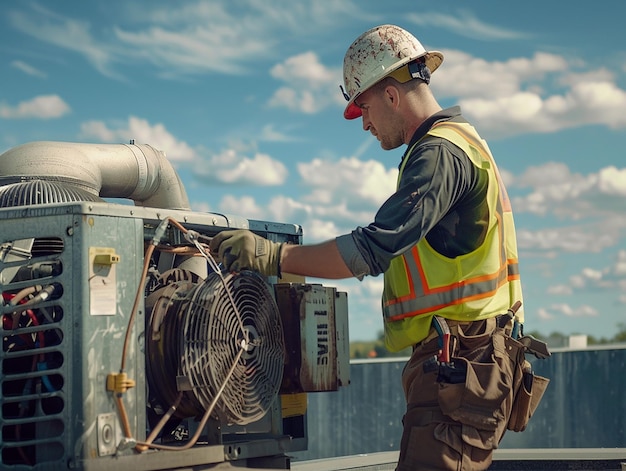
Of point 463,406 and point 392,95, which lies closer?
point 463,406

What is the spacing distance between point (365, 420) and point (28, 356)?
6.39m

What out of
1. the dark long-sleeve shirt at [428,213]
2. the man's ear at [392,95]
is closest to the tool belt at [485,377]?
the dark long-sleeve shirt at [428,213]

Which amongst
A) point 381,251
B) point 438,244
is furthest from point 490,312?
point 381,251

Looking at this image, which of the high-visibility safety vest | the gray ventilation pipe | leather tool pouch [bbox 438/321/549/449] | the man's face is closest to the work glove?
the high-visibility safety vest

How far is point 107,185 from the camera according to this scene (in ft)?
19.9

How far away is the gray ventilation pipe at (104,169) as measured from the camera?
5508mm

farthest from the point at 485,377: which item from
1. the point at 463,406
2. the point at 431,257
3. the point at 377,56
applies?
the point at 377,56

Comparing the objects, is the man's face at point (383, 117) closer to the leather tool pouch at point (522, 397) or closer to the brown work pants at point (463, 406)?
the brown work pants at point (463, 406)

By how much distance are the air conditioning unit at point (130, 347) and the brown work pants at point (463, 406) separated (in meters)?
0.69

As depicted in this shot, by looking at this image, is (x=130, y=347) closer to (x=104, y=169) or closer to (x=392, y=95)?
(x=392, y=95)

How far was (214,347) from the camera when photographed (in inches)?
143

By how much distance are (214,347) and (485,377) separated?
1029 millimetres

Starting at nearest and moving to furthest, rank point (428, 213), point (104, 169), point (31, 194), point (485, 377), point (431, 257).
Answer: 1. point (428, 213)
2. point (485, 377)
3. point (431, 257)
4. point (31, 194)
5. point (104, 169)

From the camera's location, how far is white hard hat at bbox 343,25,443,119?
3662 mm
